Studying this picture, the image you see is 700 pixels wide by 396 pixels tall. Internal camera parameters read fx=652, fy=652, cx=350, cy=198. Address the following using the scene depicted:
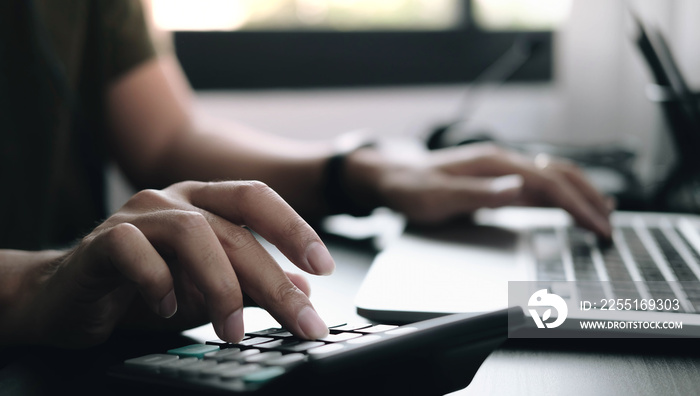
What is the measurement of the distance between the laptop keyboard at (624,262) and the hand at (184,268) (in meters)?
0.18

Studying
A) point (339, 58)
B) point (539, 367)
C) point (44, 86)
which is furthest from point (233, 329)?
point (339, 58)

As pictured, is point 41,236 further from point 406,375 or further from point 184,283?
point 406,375

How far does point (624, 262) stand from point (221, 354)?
335mm

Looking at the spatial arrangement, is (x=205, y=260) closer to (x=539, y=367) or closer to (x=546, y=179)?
(x=539, y=367)

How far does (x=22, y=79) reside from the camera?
2.53 ft

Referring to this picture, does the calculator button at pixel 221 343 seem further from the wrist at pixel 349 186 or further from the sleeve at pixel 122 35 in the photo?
the sleeve at pixel 122 35

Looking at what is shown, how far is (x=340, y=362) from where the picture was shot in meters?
0.28

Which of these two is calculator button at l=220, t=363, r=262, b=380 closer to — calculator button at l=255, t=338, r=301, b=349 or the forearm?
calculator button at l=255, t=338, r=301, b=349

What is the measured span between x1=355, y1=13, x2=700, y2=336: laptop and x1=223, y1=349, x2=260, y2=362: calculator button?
4.1 inches

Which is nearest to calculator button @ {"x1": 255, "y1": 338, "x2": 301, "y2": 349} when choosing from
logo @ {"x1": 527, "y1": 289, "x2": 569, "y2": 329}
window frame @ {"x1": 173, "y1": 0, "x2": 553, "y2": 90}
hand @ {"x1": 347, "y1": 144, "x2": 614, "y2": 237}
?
logo @ {"x1": 527, "y1": 289, "x2": 569, "y2": 329}

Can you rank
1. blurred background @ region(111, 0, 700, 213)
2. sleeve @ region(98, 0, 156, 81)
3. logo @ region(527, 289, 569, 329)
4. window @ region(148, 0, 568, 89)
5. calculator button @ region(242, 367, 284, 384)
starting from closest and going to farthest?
calculator button @ region(242, 367, 284, 384) < logo @ region(527, 289, 569, 329) < sleeve @ region(98, 0, 156, 81) < blurred background @ region(111, 0, 700, 213) < window @ region(148, 0, 568, 89)

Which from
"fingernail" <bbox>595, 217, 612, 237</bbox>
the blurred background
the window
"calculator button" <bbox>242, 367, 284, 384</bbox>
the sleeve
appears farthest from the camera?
the window

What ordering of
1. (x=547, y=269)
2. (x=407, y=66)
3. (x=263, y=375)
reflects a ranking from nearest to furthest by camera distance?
(x=263, y=375)
(x=547, y=269)
(x=407, y=66)

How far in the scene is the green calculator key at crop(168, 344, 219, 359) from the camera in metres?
0.31
